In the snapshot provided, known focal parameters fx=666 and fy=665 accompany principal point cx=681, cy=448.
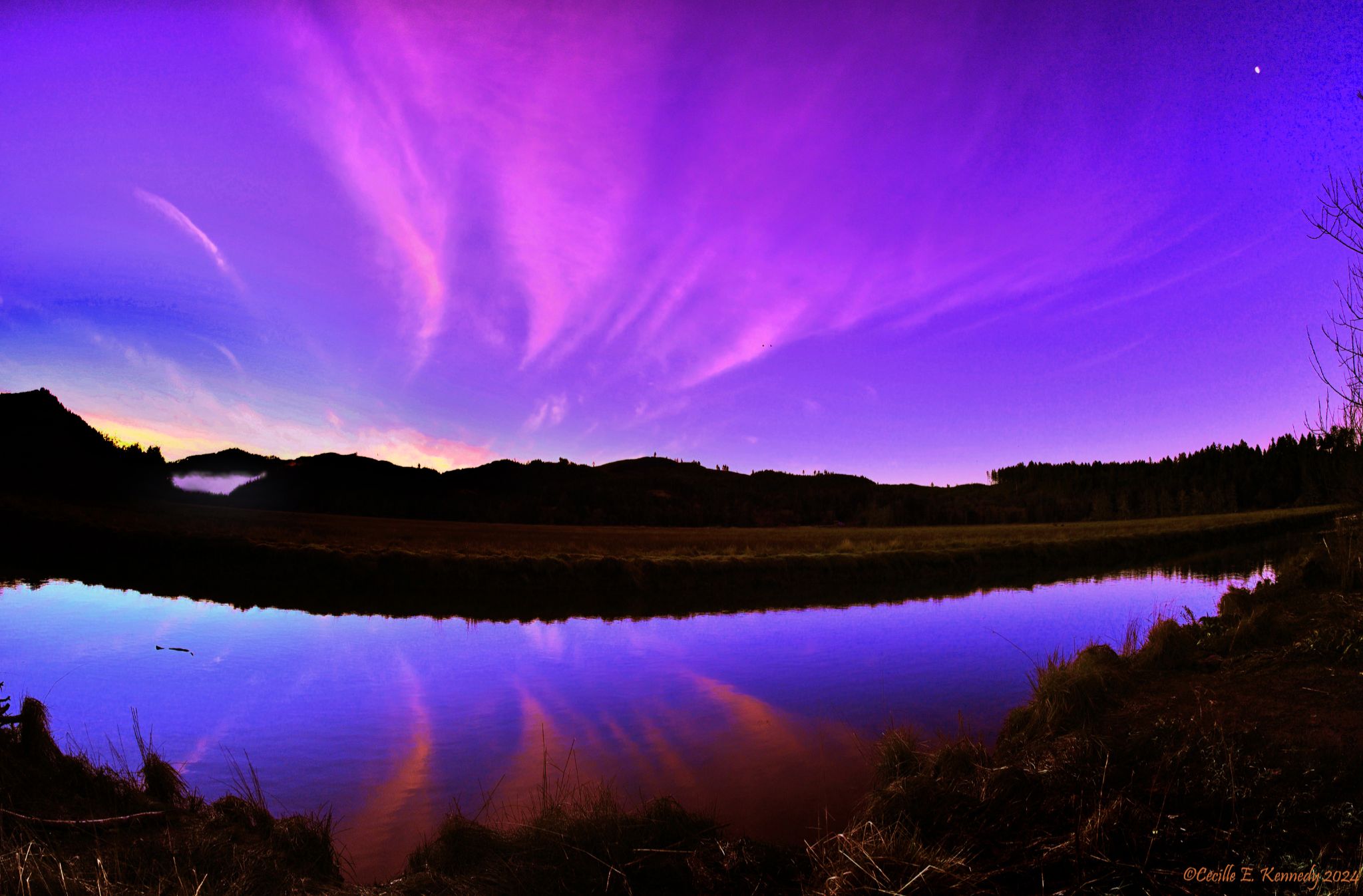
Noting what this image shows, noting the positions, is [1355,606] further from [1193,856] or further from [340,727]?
[340,727]

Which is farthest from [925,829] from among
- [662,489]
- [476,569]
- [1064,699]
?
[662,489]

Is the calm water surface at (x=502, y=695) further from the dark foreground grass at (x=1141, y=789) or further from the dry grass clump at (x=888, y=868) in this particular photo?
the dry grass clump at (x=888, y=868)

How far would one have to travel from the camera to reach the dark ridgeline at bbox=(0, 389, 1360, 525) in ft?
97.9

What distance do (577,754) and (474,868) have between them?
363 cm

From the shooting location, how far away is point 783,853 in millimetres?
4230

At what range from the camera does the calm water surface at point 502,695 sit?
6973 mm

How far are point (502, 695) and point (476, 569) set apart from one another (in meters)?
12.9

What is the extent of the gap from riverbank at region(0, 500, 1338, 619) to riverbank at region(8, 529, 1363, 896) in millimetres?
12934

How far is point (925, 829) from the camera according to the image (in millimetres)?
4512

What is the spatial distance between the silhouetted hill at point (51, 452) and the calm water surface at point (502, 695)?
1367 centimetres

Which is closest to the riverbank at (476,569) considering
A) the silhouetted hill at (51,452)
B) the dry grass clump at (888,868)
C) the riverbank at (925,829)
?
the silhouetted hill at (51,452)

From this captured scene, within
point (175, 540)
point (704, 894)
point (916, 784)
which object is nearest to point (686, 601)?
point (916, 784)

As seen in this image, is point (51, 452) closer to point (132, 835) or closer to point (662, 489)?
point (132, 835)

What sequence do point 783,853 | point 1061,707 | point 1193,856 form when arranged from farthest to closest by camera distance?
point 1061,707 → point 783,853 → point 1193,856
